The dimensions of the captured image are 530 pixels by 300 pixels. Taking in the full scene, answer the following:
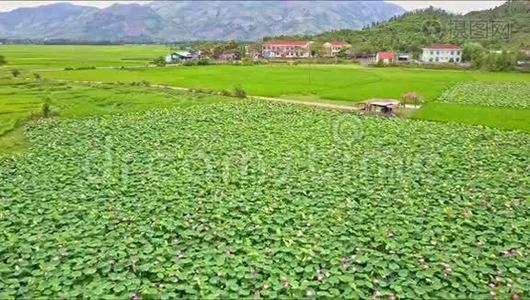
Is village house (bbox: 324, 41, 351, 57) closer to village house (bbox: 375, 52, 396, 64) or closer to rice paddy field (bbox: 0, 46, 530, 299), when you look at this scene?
village house (bbox: 375, 52, 396, 64)

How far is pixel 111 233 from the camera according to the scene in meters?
8.78

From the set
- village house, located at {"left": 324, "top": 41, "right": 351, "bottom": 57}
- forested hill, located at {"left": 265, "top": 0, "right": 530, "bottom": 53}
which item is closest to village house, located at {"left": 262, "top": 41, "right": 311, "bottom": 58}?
village house, located at {"left": 324, "top": 41, "right": 351, "bottom": 57}

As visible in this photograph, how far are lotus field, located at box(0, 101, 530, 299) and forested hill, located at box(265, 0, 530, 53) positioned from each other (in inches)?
2864

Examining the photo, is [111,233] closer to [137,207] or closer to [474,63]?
[137,207]

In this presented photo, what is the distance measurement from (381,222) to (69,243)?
20.1 feet

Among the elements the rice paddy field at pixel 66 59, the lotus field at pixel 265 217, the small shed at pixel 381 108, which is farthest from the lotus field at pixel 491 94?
the rice paddy field at pixel 66 59

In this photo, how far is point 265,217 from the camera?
9.65 m

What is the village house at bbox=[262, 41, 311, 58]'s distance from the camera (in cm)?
8738

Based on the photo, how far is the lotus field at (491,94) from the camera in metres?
29.4

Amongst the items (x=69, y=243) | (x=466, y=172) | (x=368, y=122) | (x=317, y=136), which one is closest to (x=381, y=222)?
(x=466, y=172)

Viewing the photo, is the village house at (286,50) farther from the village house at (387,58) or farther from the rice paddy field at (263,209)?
the rice paddy field at (263,209)

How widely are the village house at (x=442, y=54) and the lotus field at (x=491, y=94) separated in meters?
34.3

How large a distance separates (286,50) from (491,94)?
5967 centimetres

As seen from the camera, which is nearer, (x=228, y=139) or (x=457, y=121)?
(x=228, y=139)
